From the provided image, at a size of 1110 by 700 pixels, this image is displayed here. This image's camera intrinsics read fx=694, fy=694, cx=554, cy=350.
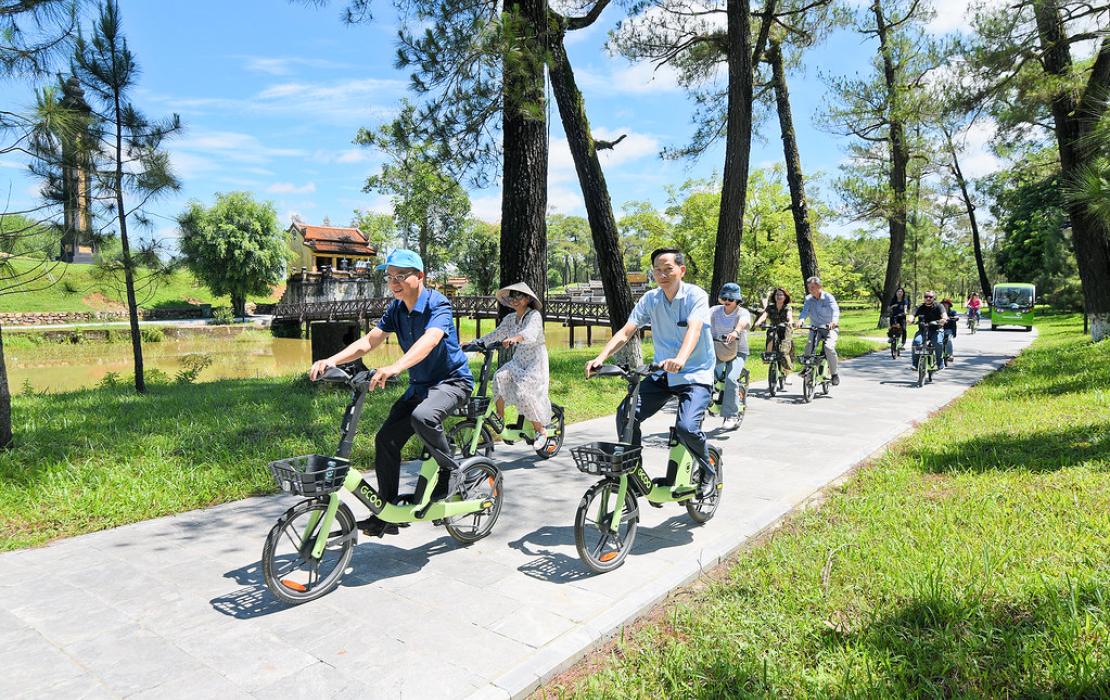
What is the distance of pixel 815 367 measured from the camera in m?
10.5

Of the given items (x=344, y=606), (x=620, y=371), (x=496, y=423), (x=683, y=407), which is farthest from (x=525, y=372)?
(x=344, y=606)

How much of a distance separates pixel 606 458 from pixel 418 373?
132cm

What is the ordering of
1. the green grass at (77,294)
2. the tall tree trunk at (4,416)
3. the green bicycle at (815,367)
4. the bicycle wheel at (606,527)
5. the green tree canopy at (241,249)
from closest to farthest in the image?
the bicycle wheel at (606,527) < the tall tree trunk at (4,416) < the green grass at (77,294) < the green bicycle at (815,367) < the green tree canopy at (241,249)

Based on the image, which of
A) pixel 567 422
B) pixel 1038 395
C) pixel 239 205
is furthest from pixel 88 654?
pixel 239 205

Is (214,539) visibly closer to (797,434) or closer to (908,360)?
(797,434)

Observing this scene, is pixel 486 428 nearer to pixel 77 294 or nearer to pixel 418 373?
pixel 418 373

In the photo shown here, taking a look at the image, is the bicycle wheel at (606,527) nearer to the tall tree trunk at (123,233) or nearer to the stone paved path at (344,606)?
the stone paved path at (344,606)

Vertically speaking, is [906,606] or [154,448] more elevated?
[154,448]

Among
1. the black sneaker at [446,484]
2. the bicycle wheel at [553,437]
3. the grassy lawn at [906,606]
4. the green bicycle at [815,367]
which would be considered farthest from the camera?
the green bicycle at [815,367]

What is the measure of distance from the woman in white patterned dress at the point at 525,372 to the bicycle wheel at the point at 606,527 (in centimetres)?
246

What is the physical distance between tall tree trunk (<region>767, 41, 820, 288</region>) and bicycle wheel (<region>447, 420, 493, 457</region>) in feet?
44.3

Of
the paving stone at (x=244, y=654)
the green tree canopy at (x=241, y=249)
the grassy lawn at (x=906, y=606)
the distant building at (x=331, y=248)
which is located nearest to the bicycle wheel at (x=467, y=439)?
the grassy lawn at (x=906, y=606)

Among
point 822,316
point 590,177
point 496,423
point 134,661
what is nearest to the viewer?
point 134,661

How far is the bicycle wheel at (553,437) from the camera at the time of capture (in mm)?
6918
